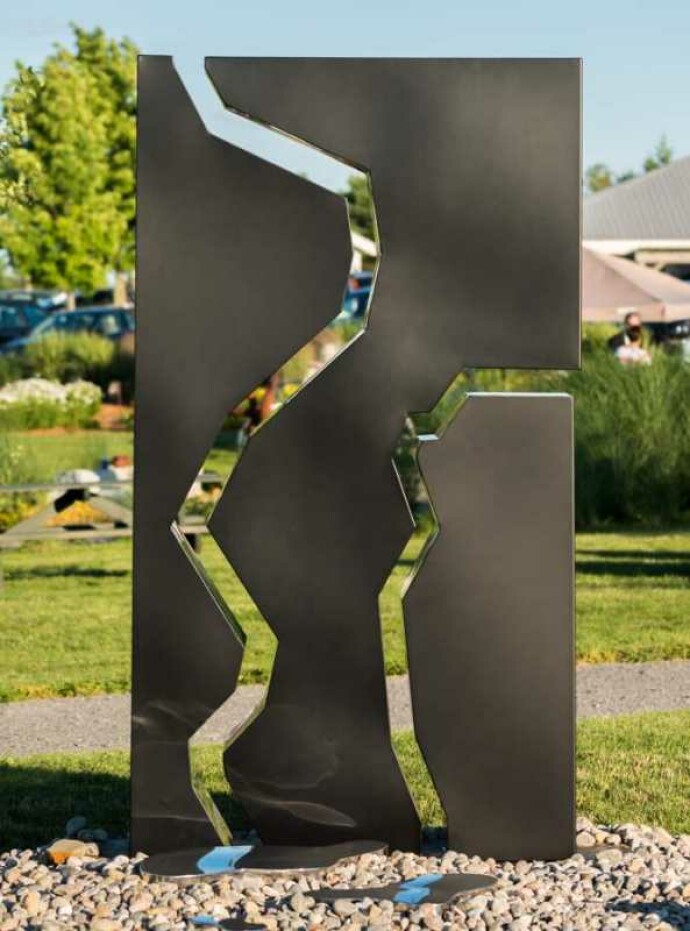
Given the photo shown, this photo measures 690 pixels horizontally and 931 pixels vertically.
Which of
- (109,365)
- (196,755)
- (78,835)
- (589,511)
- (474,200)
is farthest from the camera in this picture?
(109,365)

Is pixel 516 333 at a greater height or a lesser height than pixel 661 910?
greater

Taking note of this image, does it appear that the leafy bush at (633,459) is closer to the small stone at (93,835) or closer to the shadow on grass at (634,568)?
the shadow on grass at (634,568)

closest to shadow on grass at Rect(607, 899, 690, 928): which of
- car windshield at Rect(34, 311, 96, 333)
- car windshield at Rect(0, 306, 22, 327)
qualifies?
car windshield at Rect(34, 311, 96, 333)

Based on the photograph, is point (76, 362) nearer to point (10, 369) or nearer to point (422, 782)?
point (10, 369)

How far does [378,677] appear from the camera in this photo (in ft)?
16.7

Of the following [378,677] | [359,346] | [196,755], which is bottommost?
[196,755]

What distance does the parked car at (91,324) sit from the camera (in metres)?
28.5

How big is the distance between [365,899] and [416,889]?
0.17m

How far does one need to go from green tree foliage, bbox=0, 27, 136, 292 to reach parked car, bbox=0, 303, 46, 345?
1.99 m

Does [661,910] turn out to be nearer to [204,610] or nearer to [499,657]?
[499,657]

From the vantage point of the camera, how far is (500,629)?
505 centimetres

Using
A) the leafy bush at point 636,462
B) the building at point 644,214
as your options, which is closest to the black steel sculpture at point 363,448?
the leafy bush at point 636,462

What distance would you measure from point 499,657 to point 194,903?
1135 millimetres

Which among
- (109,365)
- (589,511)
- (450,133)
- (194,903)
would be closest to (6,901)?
(194,903)
